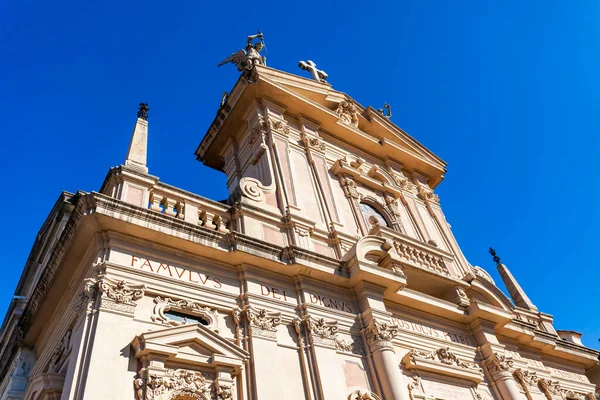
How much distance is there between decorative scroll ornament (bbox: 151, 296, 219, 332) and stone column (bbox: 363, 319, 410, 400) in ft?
10.8

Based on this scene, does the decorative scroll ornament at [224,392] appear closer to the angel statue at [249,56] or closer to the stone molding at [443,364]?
the stone molding at [443,364]

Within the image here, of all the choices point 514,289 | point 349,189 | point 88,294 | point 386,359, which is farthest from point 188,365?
point 514,289

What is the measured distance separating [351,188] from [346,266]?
424 centimetres

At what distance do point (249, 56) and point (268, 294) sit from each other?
922 centimetres

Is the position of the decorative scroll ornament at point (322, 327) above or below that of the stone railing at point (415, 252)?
below

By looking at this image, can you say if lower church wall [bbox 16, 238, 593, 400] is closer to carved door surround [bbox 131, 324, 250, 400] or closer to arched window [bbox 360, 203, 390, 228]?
carved door surround [bbox 131, 324, 250, 400]

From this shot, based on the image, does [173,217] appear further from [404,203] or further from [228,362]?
[404,203]

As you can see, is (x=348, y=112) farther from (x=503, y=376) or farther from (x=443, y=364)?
(x=503, y=376)

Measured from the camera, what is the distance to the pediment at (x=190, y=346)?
7.83m

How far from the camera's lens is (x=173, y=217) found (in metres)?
9.69

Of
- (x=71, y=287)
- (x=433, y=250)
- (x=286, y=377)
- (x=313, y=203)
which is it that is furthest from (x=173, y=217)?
(x=433, y=250)

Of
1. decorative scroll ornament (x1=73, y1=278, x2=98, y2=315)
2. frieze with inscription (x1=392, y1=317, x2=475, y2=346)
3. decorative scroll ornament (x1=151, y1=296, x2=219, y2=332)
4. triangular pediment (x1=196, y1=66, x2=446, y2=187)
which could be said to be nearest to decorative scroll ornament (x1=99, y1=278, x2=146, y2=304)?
decorative scroll ornament (x1=73, y1=278, x2=98, y2=315)

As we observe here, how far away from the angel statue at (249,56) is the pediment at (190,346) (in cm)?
979

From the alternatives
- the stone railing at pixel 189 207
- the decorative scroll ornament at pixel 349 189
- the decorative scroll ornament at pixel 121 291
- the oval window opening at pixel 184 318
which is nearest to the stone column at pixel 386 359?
the oval window opening at pixel 184 318
